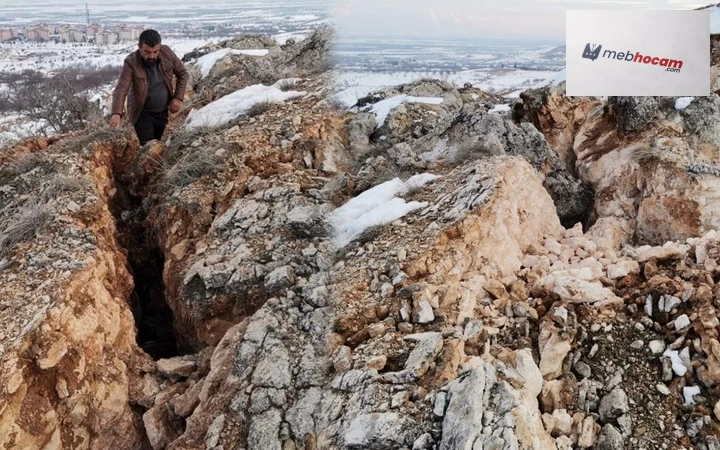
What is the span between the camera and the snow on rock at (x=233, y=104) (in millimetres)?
7484

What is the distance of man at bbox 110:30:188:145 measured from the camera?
259 inches

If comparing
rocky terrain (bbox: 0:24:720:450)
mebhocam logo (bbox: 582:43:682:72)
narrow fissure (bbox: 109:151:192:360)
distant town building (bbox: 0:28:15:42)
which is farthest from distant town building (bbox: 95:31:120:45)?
mebhocam logo (bbox: 582:43:682:72)

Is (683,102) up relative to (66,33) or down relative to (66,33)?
down

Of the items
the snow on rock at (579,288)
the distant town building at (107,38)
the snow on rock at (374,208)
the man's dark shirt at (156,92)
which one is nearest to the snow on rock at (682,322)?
the snow on rock at (579,288)

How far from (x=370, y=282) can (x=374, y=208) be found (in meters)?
1.10

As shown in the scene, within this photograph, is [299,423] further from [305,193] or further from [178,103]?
[178,103]

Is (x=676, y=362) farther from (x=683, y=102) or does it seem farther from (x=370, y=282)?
(x=683, y=102)

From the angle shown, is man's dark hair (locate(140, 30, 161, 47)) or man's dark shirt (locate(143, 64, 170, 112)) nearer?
man's dark hair (locate(140, 30, 161, 47))

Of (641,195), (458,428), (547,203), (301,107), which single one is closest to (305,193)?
(301,107)

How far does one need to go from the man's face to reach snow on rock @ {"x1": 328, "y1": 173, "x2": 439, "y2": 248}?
10.9 feet

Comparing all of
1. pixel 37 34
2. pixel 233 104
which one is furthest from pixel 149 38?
pixel 37 34

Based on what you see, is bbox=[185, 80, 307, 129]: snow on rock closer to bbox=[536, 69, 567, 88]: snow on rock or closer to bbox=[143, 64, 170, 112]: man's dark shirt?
bbox=[143, 64, 170, 112]: man's dark shirt

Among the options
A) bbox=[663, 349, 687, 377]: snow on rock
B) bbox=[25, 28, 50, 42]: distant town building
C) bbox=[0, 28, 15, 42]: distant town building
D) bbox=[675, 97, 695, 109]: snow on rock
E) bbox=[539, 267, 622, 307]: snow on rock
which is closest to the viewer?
bbox=[663, 349, 687, 377]: snow on rock

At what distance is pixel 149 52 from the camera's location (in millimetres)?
6586
